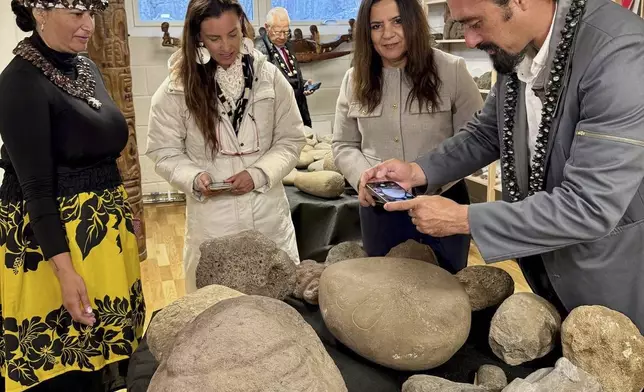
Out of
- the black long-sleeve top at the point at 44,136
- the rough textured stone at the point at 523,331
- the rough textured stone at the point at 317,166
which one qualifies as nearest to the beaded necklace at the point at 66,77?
the black long-sleeve top at the point at 44,136

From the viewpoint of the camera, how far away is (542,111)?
1168mm

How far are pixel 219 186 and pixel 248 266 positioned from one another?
63cm

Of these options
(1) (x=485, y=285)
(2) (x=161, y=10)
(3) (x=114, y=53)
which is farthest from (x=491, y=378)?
(2) (x=161, y=10)

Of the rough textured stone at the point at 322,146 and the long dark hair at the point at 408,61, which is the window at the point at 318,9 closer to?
the rough textured stone at the point at 322,146

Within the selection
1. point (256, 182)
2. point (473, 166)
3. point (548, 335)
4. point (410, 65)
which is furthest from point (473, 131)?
point (256, 182)

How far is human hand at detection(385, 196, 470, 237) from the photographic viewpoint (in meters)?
1.13

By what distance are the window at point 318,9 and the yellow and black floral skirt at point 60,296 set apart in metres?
3.96

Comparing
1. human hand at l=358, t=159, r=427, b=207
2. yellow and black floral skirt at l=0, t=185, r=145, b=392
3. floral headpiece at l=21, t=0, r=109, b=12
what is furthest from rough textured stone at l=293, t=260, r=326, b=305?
floral headpiece at l=21, t=0, r=109, b=12

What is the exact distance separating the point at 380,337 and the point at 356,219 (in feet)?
6.00

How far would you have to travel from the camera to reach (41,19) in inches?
60.3

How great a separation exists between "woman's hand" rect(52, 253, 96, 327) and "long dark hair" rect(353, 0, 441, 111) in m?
1.01

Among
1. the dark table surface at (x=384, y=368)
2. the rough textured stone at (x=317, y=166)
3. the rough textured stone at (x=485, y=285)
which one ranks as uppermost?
the rough textured stone at (x=485, y=285)

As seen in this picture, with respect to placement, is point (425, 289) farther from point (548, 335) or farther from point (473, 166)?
point (473, 166)

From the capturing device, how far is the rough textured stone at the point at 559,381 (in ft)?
3.07
